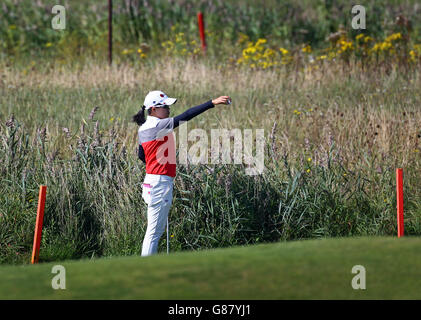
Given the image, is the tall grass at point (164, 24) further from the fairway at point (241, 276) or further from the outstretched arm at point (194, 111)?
the fairway at point (241, 276)

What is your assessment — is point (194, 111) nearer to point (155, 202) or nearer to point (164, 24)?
point (155, 202)

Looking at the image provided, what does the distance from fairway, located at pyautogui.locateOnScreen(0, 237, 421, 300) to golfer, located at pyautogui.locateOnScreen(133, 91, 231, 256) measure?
46.9 inches

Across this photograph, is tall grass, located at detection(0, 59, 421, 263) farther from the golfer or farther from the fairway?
the fairway

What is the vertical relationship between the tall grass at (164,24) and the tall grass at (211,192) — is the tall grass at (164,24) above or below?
above

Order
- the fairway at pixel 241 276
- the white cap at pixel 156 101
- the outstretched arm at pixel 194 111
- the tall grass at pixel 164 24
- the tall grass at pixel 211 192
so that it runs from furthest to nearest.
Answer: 1. the tall grass at pixel 164 24
2. the tall grass at pixel 211 192
3. the white cap at pixel 156 101
4. the outstretched arm at pixel 194 111
5. the fairway at pixel 241 276

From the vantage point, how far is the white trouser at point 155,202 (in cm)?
875

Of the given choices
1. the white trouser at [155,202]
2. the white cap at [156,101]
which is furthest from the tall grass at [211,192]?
the white cap at [156,101]

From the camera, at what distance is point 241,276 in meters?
6.63

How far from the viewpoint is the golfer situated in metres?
8.73

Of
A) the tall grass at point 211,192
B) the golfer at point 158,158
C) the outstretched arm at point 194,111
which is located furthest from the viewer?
the tall grass at point 211,192

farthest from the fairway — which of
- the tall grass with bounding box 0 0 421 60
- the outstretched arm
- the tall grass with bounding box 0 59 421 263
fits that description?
the tall grass with bounding box 0 0 421 60

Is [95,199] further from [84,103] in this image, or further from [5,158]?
[84,103]

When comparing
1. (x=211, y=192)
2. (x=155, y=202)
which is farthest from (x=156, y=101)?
(x=211, y=192)

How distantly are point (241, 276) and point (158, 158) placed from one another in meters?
2.44
